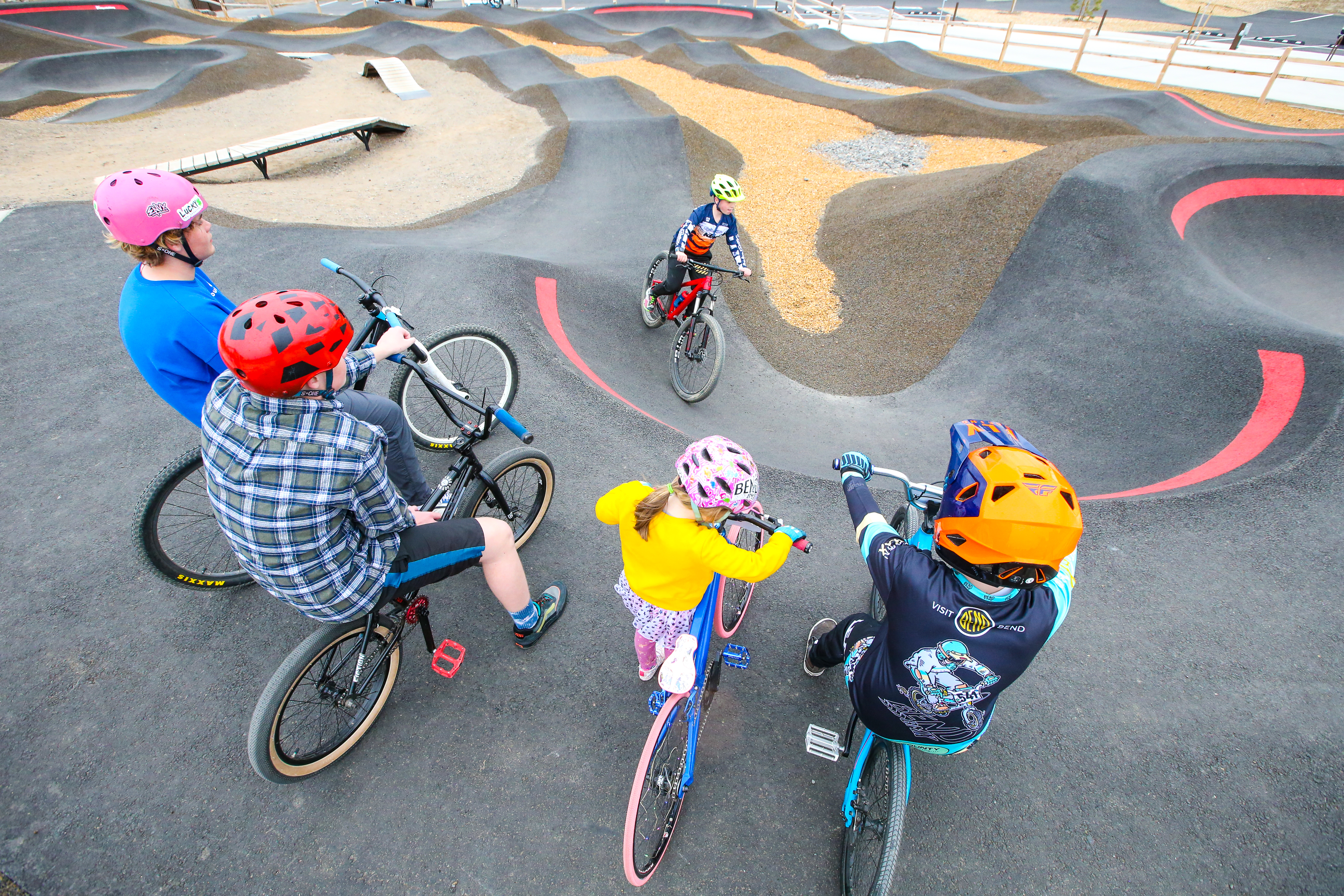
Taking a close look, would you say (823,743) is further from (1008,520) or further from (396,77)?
(396,77)

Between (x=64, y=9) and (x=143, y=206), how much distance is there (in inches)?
1569

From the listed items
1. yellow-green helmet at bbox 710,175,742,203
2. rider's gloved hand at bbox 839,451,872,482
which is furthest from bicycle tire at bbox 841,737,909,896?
yellow-green helmet at bbox 710,175,742,203

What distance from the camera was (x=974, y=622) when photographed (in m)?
2.32

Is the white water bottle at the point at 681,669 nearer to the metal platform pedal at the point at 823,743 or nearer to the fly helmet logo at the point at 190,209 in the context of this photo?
the metal platform pedal at the point at 823,743

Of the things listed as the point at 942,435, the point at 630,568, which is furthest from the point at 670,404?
the point at 630,568

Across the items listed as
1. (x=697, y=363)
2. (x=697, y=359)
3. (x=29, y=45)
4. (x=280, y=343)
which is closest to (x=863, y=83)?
(x=697, y=363)

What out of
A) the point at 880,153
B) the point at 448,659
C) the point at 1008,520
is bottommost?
the point at 880,153

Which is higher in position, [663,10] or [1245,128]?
[663,10]

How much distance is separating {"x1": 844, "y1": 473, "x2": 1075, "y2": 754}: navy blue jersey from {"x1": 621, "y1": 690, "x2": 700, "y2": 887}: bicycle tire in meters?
0.93

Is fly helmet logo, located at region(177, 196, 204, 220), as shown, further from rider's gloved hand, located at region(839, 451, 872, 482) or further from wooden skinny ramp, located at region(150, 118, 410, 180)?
wooden skinny ramp, located at region(150, 118, 410, 180)

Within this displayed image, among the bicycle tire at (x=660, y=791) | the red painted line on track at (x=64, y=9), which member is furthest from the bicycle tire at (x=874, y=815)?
the red painted line on track at (x=64, y=9)

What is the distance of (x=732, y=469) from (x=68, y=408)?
260 inches

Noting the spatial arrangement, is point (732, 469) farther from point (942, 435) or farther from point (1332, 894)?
point (942, 435)

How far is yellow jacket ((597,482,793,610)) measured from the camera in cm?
270
